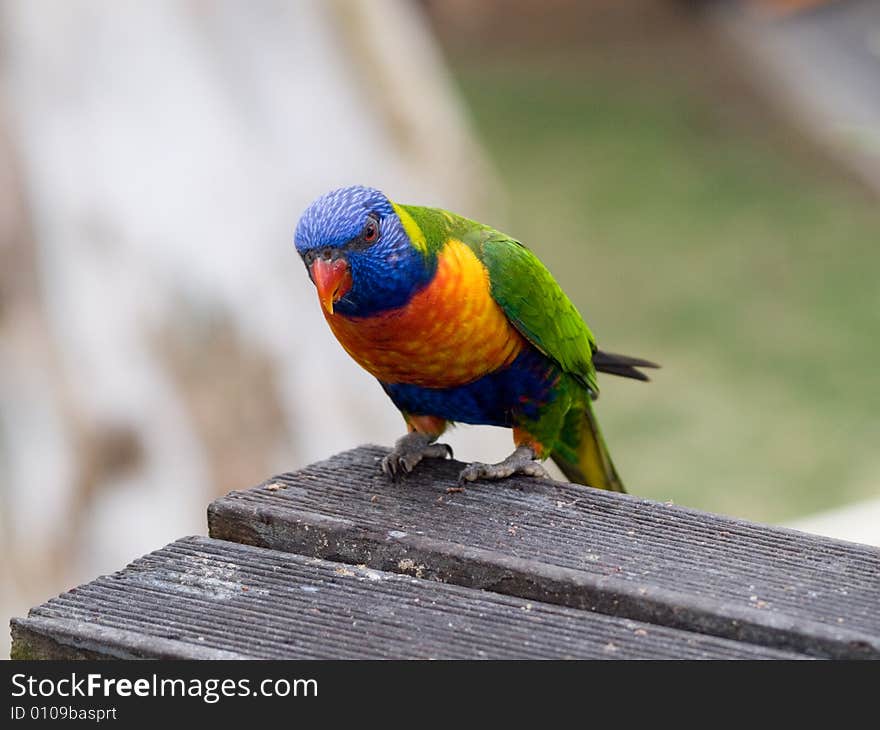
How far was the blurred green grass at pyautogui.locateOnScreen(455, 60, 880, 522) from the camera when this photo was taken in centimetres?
625

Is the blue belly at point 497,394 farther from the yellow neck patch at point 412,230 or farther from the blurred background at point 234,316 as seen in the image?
the blurred background at point 234,316

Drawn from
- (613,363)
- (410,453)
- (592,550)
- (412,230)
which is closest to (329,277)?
(412,230)

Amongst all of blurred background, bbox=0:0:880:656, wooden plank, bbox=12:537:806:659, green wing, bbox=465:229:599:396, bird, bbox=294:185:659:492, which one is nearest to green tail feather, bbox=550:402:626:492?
bird, bbox=294:185:659:492

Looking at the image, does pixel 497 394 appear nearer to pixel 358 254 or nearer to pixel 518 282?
pixel 518 282

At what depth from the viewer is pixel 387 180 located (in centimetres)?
537

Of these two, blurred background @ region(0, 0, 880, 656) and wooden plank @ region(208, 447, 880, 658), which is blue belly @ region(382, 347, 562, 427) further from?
blurred background @ region(0, 0, 880, 656)

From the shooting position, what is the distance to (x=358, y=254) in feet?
6.82

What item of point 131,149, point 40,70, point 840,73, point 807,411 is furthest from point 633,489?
point 840,73

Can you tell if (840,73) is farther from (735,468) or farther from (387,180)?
(387,180)

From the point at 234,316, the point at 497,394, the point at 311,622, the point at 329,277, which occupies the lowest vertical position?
the point at 311,622

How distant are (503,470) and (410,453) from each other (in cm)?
18

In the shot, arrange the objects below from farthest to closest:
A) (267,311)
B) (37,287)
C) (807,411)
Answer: (807,411) → (267,311) → (37,287)

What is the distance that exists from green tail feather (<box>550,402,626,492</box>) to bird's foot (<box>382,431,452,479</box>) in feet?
1.13
